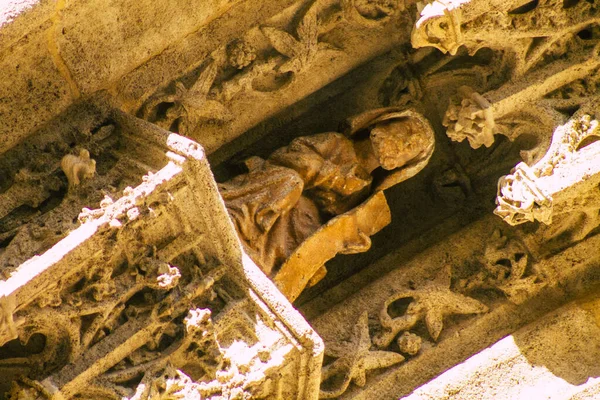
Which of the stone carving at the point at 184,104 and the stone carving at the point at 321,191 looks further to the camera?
the stone carving at the point at 321,191

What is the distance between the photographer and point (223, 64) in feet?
17.6

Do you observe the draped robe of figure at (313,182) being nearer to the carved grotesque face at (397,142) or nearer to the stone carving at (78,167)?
the carved grotesque face at (397,142)

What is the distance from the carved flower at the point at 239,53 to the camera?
5.33 m

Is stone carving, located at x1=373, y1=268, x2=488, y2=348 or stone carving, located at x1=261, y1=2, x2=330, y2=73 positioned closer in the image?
stone carving, located at x1=261, y1=2, x2=330, y2=73

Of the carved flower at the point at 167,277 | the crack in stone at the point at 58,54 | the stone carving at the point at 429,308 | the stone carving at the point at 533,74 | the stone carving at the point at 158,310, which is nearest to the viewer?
the stone carving at the point at 158,310

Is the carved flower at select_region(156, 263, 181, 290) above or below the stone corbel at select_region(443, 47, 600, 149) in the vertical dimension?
above

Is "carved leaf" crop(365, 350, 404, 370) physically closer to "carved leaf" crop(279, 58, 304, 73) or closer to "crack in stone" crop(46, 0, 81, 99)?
"carved leaf" crop(279, 58, 304, 73)

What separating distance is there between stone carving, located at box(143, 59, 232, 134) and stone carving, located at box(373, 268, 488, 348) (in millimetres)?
1140

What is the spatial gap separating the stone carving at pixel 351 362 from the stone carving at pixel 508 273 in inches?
20.4

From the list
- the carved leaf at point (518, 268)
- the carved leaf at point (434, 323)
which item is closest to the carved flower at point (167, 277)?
the carved leaf at point (434, 323)

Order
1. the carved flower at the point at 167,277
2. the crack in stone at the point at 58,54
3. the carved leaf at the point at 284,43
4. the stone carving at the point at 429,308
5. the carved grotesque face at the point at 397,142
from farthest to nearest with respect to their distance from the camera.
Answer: the carved grotesque face at the point at 397,142, the stone carving at the point at 429,308, the carved leaf at the point at 284,43, the crack in stone at the point at 58,54, the carved flower at the point at 167,277

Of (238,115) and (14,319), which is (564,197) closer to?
(238,115)

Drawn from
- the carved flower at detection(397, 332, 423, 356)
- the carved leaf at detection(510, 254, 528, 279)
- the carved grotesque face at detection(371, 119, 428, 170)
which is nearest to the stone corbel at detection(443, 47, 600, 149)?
the carved grotesque face at detection(371, 119, 428, 170)

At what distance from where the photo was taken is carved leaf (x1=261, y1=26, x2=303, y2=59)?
17.6ft
